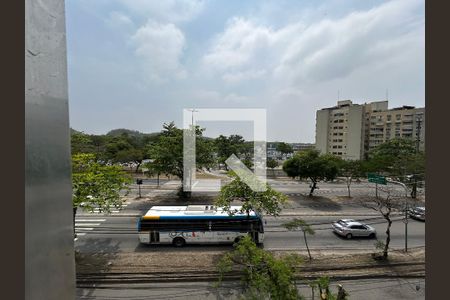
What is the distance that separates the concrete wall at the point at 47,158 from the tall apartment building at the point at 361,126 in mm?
52536

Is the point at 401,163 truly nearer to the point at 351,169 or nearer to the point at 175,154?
the point at 351,169

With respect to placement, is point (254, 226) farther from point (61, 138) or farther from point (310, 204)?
point (61, 138)

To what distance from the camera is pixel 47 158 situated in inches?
53.2

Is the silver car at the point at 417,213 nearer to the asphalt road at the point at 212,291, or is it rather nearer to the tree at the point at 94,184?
the asphalt road at the point at 212,291

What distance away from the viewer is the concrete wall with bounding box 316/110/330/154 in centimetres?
5381

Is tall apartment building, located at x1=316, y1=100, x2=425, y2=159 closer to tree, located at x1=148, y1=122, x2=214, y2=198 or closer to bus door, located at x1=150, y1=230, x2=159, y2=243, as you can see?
tree, located at x1=148, y1=122, x2=214, y2=198

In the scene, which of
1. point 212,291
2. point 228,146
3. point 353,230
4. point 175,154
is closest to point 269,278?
point 212,291

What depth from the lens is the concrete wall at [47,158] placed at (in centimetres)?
122

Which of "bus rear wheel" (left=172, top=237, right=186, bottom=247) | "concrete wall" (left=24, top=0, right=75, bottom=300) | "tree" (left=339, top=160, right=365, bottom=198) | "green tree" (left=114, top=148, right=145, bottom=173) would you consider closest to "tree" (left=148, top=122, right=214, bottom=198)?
"bus rear wheel" (left=172, top=237, right=186, bottom=247)

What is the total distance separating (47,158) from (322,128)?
57.3 metres

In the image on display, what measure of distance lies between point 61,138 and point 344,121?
54771mm

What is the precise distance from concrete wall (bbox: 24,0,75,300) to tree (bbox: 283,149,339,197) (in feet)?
67.4

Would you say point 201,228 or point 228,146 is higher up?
point 228,146

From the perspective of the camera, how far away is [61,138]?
1463mm
